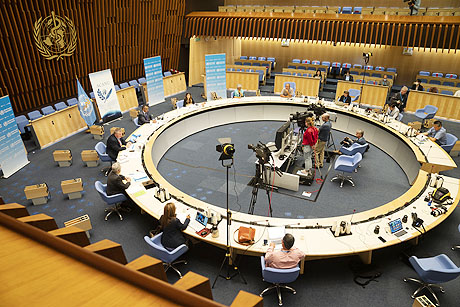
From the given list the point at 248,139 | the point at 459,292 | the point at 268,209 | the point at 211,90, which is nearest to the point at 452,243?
the point at 459,292

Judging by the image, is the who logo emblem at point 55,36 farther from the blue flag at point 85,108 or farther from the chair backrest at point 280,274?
the chair backrest at point 280,274

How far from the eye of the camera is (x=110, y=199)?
5.57 metres

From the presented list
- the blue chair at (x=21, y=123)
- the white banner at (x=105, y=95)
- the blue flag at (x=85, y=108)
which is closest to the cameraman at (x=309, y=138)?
the blue flag at (x=85, y=108)

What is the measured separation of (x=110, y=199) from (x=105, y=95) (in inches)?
236

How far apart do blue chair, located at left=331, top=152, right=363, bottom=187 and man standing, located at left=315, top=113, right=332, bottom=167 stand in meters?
0.69

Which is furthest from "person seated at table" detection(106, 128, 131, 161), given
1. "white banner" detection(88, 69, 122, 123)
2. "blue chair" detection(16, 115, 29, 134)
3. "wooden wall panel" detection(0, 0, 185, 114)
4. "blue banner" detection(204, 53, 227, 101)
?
"blue banner" detection(204, 53, 227, 101)

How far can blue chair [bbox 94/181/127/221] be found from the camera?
18.3 ft

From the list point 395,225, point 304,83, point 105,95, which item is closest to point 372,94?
point 304,83

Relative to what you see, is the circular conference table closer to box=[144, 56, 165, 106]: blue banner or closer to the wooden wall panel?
box=[144, 56, 165, 106]: blue banner

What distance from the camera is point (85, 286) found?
85 cm

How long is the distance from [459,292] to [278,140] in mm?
4274

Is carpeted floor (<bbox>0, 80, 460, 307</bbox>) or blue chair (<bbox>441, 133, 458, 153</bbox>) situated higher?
blue chair (<bbox>441, 133, 458, 153</bbox>)

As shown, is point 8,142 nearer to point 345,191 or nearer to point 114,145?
point 114,145

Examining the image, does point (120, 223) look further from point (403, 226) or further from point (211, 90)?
point (211, 90)
